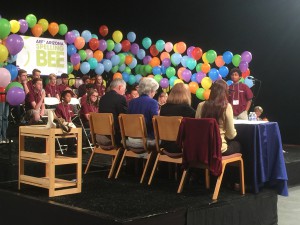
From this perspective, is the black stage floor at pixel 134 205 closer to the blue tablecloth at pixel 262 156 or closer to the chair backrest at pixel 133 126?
the blue tablecloth at pixel 262 156

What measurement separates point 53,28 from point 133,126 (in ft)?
15.3

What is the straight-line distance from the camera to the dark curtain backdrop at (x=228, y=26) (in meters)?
8.96

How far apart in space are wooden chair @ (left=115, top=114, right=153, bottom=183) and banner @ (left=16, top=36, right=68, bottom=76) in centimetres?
436

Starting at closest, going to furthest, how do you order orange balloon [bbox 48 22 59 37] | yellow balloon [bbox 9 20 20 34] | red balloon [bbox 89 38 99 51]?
1. yellow balloon [bbox 9 20 20 34]
2. orange balloon [bbox 48 22 59 37]
3. red balloon [bbox 89 38 99 51]

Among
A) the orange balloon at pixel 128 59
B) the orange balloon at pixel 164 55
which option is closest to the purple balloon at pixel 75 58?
the orange balloon at pixel 128 59

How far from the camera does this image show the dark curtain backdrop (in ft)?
29.4

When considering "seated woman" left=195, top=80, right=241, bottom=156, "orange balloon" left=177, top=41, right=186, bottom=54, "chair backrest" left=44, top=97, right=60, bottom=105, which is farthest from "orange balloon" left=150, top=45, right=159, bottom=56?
"seated woman" left=195, top=80, right=241, bottom=156

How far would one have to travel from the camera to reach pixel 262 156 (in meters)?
3.99

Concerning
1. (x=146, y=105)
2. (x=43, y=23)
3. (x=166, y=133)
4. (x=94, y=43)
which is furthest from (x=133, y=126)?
(x=94, y=43)

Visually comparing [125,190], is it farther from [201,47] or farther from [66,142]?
[201,47]

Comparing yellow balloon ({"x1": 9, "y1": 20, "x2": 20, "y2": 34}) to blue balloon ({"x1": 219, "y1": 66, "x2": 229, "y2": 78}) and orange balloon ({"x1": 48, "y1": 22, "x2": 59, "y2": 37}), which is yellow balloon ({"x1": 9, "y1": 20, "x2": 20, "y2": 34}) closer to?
orange balloon ({"x1": 48, "y1": 22, "x2": 59, "y2": 37})

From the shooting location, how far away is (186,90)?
13.9 feet

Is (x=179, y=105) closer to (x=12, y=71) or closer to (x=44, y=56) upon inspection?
(x=12, y=71)

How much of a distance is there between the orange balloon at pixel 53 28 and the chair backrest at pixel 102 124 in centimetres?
416
